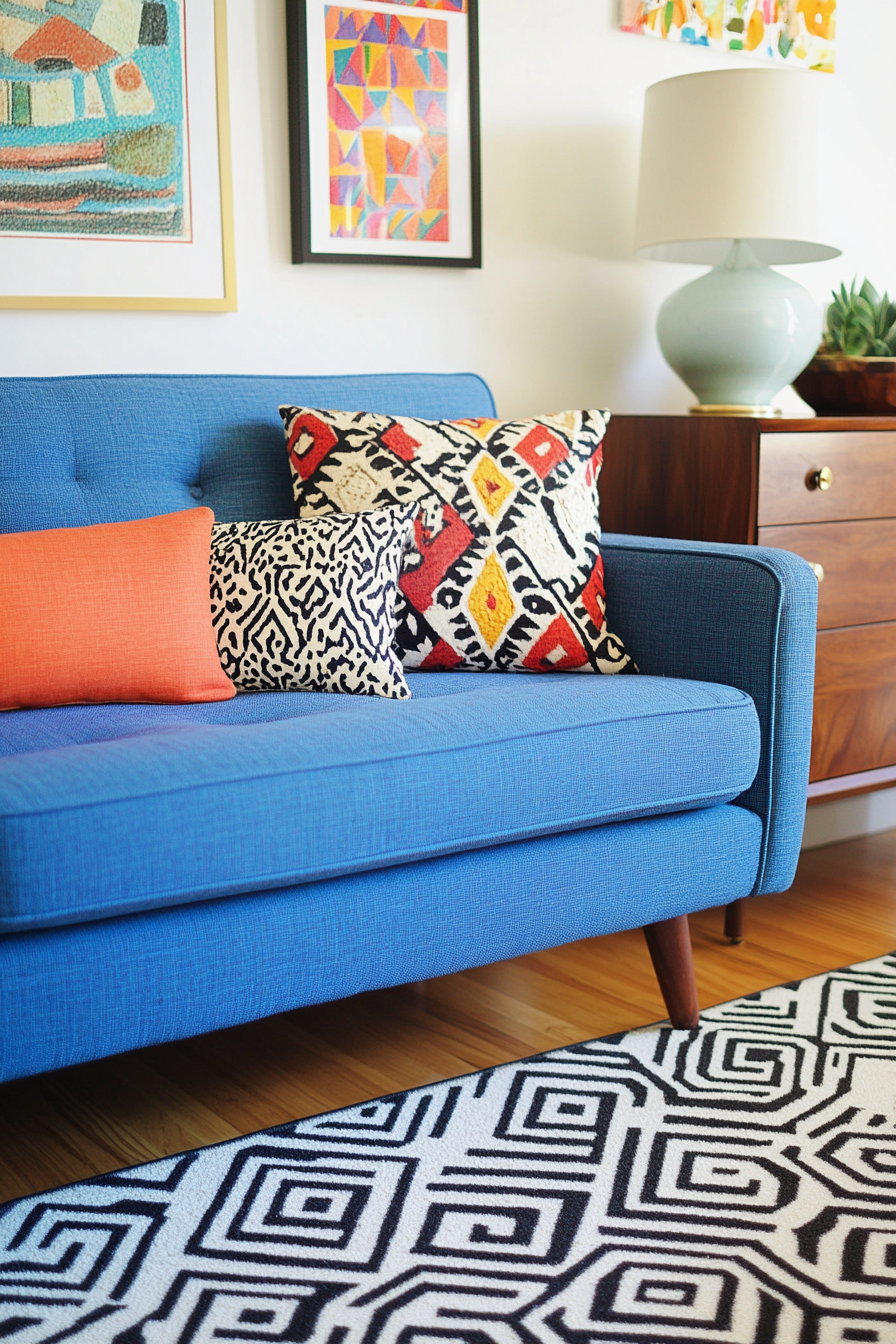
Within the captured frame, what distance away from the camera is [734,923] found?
2283 millimetres

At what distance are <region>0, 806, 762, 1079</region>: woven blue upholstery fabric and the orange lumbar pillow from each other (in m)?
0.39

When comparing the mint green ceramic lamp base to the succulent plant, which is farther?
the succulent plant

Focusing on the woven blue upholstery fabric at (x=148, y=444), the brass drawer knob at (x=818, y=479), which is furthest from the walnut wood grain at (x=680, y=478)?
the woven blue upholstery fabric at (x=148, y=444)

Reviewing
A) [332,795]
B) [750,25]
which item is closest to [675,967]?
[332,795]

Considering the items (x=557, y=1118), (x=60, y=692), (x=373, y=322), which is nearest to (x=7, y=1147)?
(x=60, y=692)

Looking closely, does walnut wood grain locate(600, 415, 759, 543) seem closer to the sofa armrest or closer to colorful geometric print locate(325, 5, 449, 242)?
the sofa armrest

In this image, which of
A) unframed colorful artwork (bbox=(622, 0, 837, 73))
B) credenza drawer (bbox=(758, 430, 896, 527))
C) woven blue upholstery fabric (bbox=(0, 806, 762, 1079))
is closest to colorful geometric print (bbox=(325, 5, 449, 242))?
unframed colorful artwork (bbox=(622, 0, 837, 73))

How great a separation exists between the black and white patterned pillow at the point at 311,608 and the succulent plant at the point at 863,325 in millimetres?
1305

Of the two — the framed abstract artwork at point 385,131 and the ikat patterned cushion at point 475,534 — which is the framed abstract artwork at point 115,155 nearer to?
the framed abstract artwork at point 385,131

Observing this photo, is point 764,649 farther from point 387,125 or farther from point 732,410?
point 387,125

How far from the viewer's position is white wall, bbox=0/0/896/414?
2330 mm

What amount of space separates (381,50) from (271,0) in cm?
21

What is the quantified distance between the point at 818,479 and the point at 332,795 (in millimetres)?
1243

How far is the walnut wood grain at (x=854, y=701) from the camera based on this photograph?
2.39 meters
